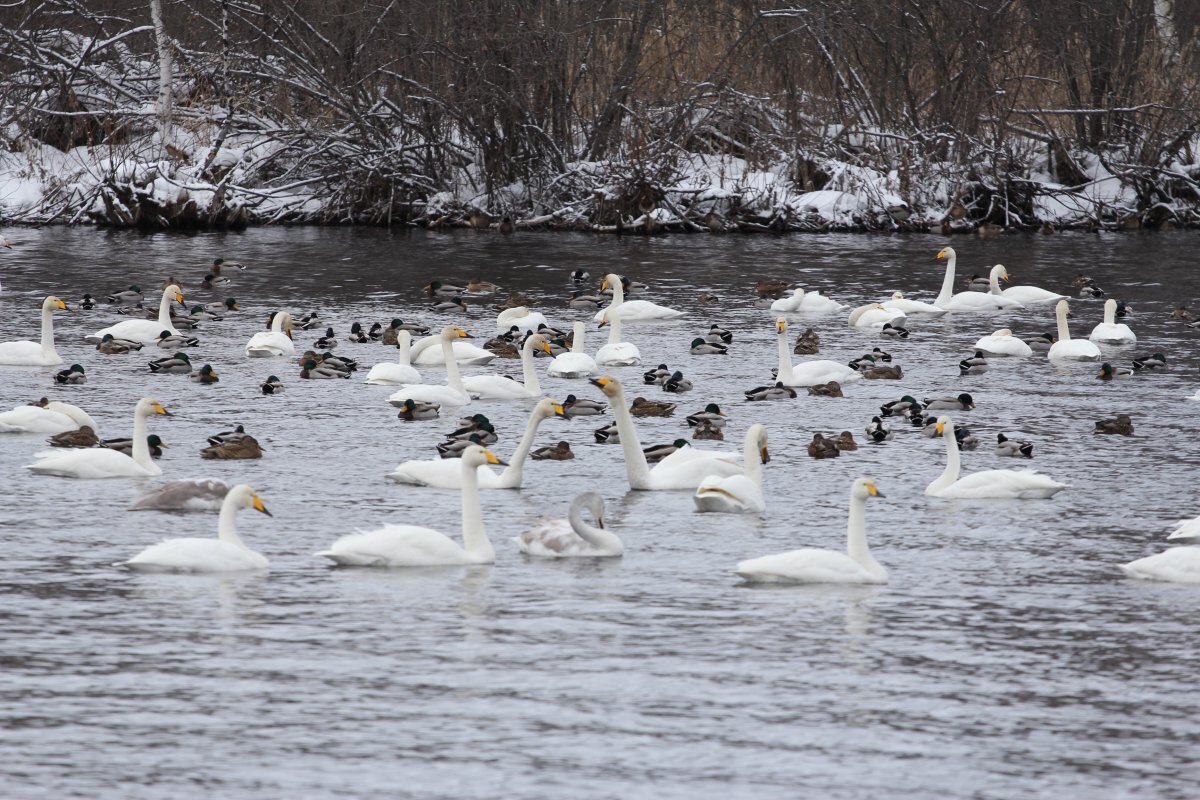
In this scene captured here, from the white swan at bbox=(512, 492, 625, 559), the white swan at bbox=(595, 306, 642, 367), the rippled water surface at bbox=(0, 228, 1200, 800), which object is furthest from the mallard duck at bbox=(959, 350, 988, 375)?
the white swan at bbox=(512, 492, 625, 559)

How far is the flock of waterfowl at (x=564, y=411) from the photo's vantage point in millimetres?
11633

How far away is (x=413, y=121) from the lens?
139 ft

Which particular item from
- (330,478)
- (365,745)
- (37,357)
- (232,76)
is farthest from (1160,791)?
(232,76)

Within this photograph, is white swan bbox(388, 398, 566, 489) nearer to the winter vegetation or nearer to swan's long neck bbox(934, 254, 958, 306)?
swan's long neck bbox(934, 254, 958, 306)

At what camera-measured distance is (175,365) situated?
20.9m

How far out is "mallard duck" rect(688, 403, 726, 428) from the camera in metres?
17.2

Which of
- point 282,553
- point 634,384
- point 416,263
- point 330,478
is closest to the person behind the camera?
point 282,553

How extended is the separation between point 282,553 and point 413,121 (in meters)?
31.4

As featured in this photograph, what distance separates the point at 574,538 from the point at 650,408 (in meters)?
6.45

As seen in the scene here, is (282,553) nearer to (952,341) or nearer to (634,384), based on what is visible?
(634,384)

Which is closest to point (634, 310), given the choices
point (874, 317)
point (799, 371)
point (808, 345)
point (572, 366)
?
point (874, 317)

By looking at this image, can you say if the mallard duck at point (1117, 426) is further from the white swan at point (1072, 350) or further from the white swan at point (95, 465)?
the white swan at point (95, 465)

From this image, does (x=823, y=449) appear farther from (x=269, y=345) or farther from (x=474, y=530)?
(x=269, y=345)

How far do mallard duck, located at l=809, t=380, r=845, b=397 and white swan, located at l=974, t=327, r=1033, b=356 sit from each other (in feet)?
12.5
